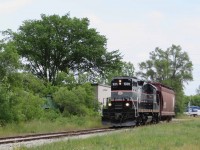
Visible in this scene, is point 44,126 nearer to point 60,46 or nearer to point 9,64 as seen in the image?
point 9,64

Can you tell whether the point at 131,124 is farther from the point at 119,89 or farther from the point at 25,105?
the point at 25,105

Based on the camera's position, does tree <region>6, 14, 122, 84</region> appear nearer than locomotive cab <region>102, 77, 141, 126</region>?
No

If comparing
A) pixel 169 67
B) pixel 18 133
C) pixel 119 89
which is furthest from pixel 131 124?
pixel 169 67

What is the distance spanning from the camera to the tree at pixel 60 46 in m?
58.8

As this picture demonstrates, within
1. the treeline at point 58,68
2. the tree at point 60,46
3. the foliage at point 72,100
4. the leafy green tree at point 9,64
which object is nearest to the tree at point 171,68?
the treeline at point 58,68

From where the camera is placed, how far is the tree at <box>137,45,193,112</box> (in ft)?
301

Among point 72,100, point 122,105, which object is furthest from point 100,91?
point 122,105

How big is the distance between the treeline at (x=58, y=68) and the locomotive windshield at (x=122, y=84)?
5901 mm

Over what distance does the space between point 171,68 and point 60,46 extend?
4210 cm

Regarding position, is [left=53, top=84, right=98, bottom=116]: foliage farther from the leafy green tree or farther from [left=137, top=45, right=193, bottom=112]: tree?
[left=137, top=45, right=193, bottom=112]: tree

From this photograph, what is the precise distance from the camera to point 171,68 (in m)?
94.6

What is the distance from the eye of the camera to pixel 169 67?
309 ft

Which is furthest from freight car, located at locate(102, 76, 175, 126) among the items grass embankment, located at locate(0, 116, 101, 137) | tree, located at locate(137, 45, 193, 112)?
tree, located at locate(137, 45, 193, 112)

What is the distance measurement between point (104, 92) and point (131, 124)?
21.0 meters
